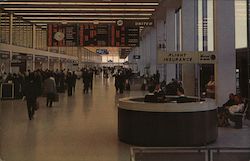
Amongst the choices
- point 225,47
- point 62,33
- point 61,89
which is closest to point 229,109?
point 225,47

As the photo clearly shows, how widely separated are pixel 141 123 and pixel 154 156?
2.58 metres

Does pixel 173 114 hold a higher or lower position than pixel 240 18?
lower

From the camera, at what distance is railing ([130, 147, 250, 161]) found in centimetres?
488

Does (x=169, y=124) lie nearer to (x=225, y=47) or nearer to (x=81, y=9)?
(x=225, y=47)

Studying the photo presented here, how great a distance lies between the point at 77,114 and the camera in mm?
12969

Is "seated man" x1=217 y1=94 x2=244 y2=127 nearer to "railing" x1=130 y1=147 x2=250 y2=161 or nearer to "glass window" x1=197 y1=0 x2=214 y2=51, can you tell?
"glass window" x1=197 y1=0 x2=214 y2=51

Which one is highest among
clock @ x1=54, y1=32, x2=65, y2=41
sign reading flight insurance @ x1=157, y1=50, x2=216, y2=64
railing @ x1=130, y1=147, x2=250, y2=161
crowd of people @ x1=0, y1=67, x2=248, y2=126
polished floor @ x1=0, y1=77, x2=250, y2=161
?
clock @ x1=54, y1=32, x2=65, y2=41

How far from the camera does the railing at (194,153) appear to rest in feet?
16.0

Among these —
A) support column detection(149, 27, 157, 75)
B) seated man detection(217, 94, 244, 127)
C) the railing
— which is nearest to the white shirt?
seated man detection(217, 94, 244, 127)

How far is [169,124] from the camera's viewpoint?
301 inches

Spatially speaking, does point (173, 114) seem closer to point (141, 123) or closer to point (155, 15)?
point (141, 123)

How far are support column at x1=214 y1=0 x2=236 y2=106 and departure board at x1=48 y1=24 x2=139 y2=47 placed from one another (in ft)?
32.4

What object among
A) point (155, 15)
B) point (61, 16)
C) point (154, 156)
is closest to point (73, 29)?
point (61, 16)

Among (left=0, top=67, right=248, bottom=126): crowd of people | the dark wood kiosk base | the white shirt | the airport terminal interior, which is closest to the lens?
the airport terminal interior
